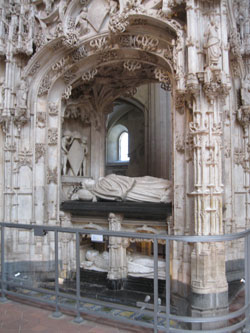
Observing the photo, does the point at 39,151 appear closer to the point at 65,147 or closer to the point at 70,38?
the point at 65,147

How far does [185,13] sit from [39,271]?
5374 mm

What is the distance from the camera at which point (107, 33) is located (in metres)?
6.40

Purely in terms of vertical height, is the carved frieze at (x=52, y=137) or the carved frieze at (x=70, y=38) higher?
the carved frieze at (x=70, y=38)

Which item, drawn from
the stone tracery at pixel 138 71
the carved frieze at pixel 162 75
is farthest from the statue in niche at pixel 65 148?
the carved frieze at pixel 162 75

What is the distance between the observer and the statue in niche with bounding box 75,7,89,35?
21.6 feet

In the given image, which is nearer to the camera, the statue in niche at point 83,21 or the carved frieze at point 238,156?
the statue in niche at point 83,21

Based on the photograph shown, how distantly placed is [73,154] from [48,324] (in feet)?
14.7

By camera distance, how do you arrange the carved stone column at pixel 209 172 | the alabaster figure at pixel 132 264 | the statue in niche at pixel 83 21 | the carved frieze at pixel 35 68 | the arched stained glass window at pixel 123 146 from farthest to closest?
the arched stained glass window at pixel 123 146 → the carved frieze at pixel 35 68 → the statue in niche at pixel 83 21 → the alabaster figure at pixel 132 264 → the carved stone column at pixel 209 172

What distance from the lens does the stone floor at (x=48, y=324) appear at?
14.2 ft

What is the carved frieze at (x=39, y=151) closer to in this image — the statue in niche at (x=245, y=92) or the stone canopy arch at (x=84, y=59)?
the stone canopy arch at (x=84, y=59)

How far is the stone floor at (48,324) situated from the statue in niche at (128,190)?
253cm

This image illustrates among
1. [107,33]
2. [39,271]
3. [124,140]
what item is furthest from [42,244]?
[124,140]

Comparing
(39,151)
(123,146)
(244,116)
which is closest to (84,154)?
(39,151)

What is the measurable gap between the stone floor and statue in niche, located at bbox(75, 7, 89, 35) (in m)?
5.15
